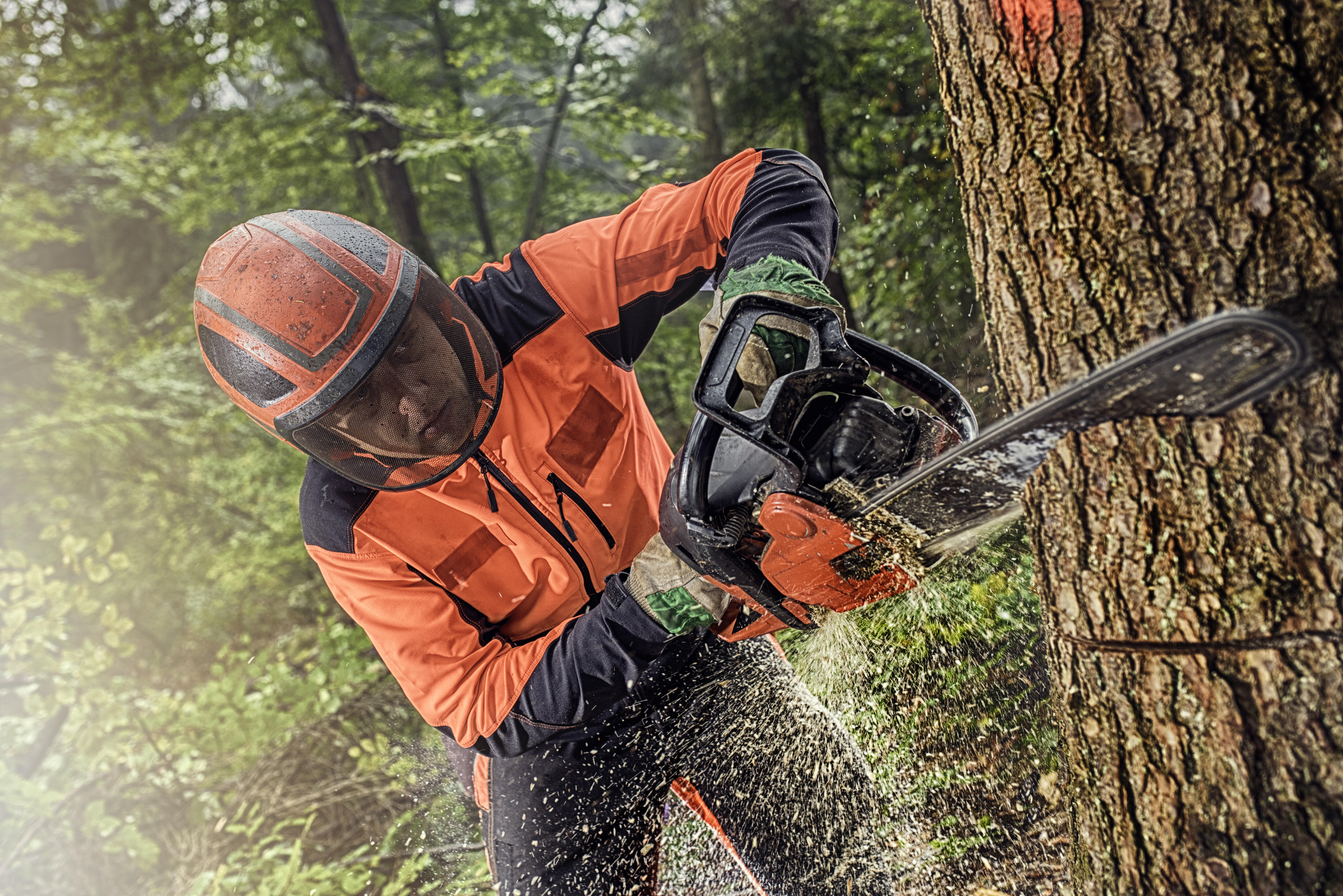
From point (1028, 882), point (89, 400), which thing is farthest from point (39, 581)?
point (1028, 882)

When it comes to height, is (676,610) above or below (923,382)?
below

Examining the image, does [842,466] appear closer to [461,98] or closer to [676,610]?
[676,610]

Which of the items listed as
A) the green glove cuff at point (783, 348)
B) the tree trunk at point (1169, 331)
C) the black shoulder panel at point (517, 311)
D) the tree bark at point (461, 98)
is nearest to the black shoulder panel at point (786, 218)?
the green glove cuff at point (783, 348)

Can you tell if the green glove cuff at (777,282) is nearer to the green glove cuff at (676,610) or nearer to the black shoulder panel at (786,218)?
the black shoulder panel at (786,218)

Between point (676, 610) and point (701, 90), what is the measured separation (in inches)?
223

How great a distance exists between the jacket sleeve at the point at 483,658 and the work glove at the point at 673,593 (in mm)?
54

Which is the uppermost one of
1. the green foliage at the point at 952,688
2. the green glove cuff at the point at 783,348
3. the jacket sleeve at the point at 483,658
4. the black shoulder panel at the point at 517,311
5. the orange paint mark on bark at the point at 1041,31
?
the orange paint mark on bark at the point at 1041,31

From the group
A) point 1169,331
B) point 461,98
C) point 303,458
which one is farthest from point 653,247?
point 461,98

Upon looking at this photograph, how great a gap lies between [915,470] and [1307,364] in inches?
18.4

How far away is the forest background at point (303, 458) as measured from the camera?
2463 millimetres

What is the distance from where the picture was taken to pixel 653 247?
217 cm

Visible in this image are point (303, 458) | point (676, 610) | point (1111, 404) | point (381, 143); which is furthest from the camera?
point (303, 458)

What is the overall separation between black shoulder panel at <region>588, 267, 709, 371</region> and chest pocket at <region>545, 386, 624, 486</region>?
0.46 ft

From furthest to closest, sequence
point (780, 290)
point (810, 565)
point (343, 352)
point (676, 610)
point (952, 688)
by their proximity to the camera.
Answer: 1. point (952, 688)
2. point (343, 352)
3. point (676, 610)
4. point (780, 290)
5. point (810, 565)
